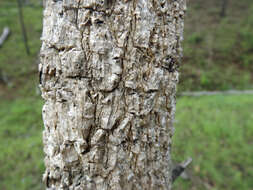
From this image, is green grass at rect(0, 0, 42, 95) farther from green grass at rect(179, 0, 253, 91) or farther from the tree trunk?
green grass at rect(179, 0, 253, 91)

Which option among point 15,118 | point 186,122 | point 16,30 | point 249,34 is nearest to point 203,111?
point 186,122

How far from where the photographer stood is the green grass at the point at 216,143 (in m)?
3.20

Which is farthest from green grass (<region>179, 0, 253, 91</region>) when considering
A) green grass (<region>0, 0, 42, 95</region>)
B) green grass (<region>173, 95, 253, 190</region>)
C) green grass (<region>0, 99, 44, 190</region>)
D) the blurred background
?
green grass (<region>0, 0, 42, 95</region>)

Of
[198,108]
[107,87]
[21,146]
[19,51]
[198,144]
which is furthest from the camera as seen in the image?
[19,51]

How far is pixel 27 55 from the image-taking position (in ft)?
33.0

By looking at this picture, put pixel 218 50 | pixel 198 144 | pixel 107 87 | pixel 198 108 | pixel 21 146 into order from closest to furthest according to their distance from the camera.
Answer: pixel 107 87, pixel 198 144, pixel 21 146, pixel 198 108, pixel 218 50

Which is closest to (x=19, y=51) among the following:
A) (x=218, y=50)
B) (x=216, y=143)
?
(x=216, y=143)

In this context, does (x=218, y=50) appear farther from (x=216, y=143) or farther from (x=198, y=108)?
(x=216, y=143)

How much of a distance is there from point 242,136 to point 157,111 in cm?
405

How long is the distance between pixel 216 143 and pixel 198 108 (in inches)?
72.6

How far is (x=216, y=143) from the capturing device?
397 centimetres

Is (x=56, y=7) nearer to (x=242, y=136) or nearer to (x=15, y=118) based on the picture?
(x=242, y=136)

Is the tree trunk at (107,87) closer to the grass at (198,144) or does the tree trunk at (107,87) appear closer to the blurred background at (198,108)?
the blurred background at (198,108)

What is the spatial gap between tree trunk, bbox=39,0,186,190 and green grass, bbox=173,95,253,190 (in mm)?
1624
